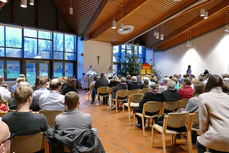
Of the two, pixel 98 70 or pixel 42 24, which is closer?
pixel 42 24

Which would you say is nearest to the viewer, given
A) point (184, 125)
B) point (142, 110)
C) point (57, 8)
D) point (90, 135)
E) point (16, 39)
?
point (90, 135)

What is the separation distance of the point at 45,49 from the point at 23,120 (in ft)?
31.7

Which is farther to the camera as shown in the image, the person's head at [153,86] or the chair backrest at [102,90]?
the chair backrest at [102,90]

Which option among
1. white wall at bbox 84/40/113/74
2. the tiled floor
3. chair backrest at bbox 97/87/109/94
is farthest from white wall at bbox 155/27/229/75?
the tiled floor

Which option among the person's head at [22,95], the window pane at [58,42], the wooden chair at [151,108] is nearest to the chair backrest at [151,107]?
the wooden chair at [151,108]

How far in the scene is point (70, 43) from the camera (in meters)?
11.6

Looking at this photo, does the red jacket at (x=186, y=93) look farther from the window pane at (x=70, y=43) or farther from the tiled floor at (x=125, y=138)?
the window pane at (x=70, y=43)

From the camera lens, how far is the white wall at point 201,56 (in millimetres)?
11320

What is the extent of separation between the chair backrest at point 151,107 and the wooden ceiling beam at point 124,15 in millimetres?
4895

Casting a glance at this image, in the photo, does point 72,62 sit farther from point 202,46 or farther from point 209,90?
point 209,90

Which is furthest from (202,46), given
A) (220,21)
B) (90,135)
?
(90,135)

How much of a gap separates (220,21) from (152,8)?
5541mm

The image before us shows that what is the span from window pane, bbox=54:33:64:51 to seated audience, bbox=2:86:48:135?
968 centimetres

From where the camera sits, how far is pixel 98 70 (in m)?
12.2
